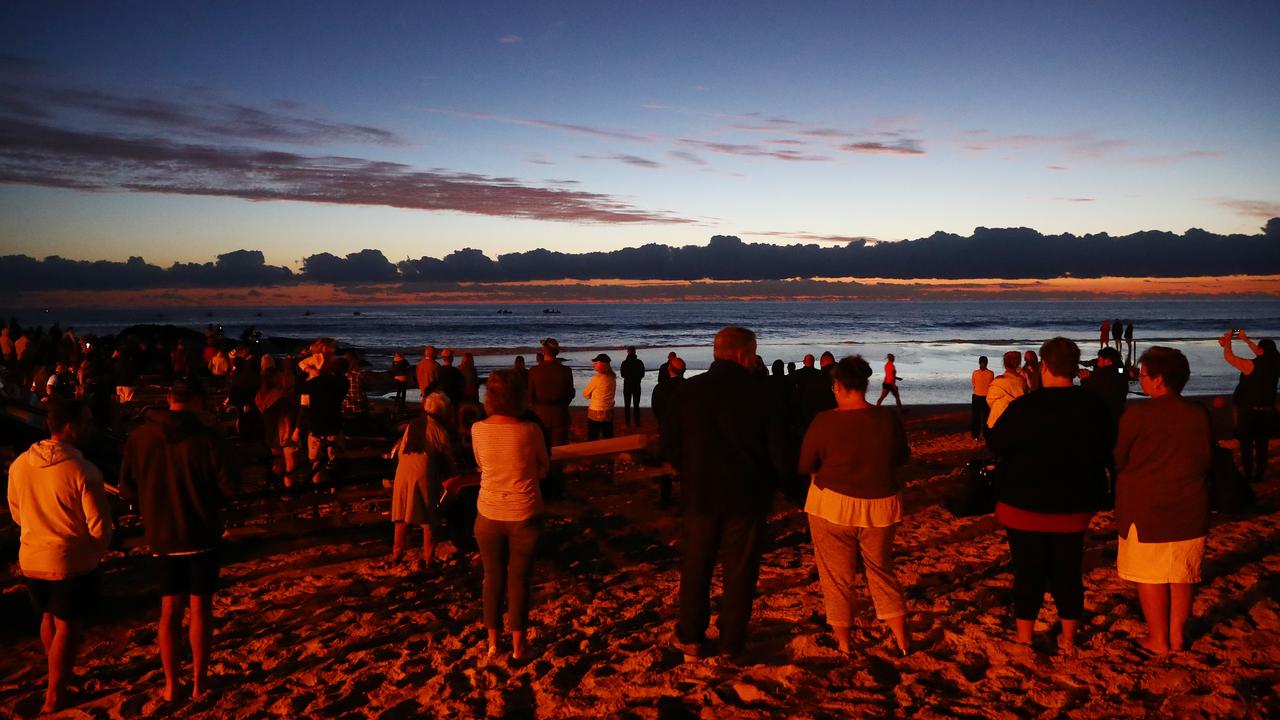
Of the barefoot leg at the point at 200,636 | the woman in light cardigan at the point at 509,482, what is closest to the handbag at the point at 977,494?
the woman in light cardigan at the point at 509,482

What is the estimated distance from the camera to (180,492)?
3920 mm

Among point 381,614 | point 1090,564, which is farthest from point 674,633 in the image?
point 1090,564

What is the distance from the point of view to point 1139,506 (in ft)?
13.7

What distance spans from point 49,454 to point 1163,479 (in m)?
5.51

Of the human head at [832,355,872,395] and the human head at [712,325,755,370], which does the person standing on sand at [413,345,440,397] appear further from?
the human head at [832,355,872,395]

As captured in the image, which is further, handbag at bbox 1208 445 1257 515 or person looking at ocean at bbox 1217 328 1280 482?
person looking at ocean at bbox 1217 328 1280 482

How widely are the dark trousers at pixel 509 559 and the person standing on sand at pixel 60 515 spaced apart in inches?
72.2

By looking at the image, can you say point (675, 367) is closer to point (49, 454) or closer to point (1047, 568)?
point (1047, 568)

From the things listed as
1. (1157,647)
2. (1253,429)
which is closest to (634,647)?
(1157,647)

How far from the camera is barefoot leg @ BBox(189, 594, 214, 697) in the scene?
4.18 metres

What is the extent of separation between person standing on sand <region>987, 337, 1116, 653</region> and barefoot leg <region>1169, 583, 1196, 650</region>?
0.64m

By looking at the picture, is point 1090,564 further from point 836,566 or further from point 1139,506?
point 836,566

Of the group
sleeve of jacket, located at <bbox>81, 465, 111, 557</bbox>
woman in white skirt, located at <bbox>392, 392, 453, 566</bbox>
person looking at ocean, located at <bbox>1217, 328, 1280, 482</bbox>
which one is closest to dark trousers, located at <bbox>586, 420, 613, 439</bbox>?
woman in white skirt, located at <bbox>392, 392, 453, 566</bbox>

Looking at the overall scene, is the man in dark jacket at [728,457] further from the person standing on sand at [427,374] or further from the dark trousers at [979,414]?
the dark trousers at [979,414]
